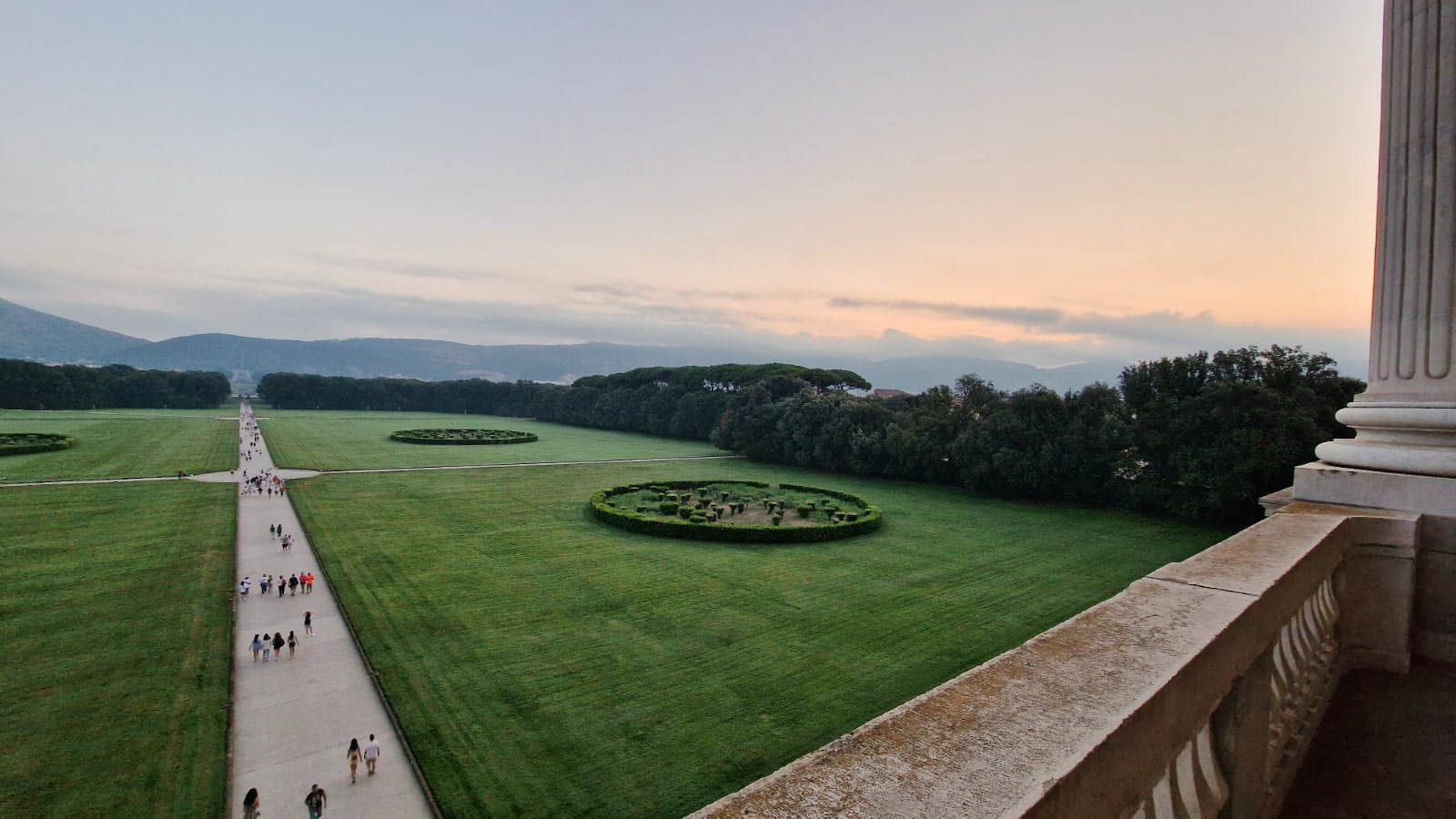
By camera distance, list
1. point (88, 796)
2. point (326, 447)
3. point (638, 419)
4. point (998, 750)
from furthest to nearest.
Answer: point (638, 419), point (326, 447), point (88, 796), point (998, 750)

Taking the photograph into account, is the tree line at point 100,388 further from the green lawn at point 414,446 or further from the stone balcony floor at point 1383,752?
the stone balcony floor at point 1383,752

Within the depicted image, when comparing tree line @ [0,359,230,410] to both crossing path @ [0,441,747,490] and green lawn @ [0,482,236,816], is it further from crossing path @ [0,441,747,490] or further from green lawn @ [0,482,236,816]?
green lawn @ [0,482,236,816]

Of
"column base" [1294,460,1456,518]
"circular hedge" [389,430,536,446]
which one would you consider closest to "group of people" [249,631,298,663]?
"column base" [1294,460,1456,518]

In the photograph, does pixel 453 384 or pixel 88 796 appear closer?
pixel 88 796

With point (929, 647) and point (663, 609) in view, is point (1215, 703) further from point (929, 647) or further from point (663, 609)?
point (663, 609)

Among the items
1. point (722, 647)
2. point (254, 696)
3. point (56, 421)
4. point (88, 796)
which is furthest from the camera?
point (56, 421)

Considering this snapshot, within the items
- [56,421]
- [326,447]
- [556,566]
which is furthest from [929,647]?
[56,421]

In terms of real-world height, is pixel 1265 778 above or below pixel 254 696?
above
